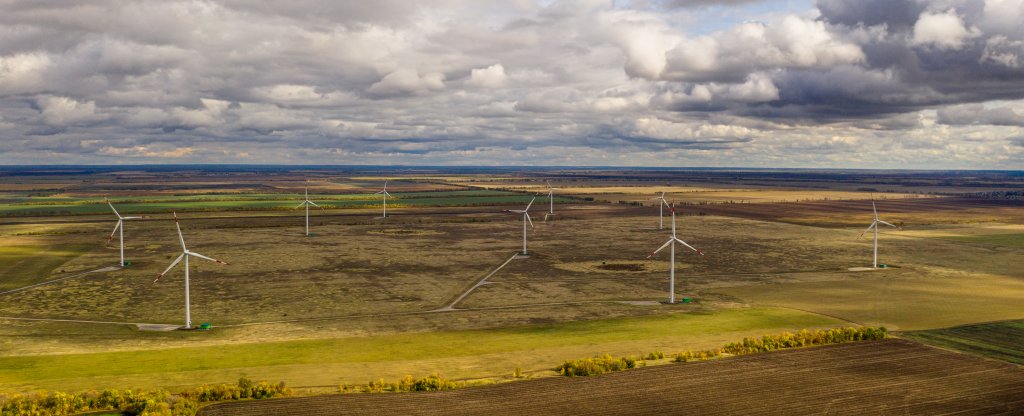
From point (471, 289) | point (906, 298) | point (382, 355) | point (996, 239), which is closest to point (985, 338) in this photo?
point (906, 298)

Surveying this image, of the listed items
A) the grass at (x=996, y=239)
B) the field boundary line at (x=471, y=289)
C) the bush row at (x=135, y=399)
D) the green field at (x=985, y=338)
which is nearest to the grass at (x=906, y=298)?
the green field at (x=985, y=338)

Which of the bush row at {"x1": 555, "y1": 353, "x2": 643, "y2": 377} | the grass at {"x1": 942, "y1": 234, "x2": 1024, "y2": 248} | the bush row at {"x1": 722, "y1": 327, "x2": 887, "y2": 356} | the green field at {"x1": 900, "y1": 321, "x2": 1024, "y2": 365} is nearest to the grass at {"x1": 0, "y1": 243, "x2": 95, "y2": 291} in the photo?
the bush row at {"x1": 555, "y1": 353, "x2": 643, "y2": 377}

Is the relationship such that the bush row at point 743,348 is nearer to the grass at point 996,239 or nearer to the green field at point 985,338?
the green field at point 985,338

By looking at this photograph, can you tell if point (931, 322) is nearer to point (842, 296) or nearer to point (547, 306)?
point (842, 296)

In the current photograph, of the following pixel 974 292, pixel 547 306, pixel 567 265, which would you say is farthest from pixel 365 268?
pixel 974 292

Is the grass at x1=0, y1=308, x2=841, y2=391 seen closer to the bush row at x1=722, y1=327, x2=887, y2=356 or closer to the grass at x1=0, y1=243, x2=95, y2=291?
the bush row at x1=722, y1=327, x2=887, y2=356

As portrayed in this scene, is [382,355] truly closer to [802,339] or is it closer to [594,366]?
[594,366]
